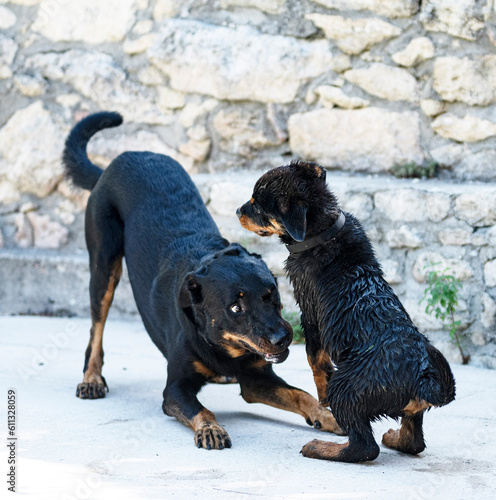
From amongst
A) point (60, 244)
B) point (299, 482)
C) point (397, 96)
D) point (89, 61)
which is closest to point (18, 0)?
point (89, 61)

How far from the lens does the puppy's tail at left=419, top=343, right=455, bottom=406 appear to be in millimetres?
2680

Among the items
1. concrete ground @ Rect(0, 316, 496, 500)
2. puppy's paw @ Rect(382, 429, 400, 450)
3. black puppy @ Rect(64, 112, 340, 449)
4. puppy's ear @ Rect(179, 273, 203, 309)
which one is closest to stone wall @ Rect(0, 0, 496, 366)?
concrete ground @ Rect(0, 316, 496, 500)

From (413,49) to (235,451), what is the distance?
352cm

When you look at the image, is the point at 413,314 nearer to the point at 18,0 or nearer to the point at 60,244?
the point at 60,244

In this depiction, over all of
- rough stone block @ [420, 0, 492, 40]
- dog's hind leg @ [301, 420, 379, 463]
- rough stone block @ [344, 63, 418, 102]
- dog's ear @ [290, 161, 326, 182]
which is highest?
rough stone block @ [420, 0, 492, 40]

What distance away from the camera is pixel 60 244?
639 cm

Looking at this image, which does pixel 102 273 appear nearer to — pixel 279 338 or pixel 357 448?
pixel 279 338

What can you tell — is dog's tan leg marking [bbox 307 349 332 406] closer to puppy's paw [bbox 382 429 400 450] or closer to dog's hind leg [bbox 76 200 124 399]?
puppy's paw [bbox 382 429 400 450]

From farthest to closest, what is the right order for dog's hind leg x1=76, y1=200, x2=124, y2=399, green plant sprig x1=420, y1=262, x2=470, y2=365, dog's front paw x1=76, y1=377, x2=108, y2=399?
green plant sprig x1=420, y1=262, x2=470, y2=365 < dog's hind leg x1=76, y1=200, x2=124, y2=399 < dog's front paw x1=76, y1=377, x2=108, y2=399

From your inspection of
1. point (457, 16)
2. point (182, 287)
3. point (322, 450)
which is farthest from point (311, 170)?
point (457, 16)

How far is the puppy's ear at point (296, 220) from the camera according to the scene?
295cm

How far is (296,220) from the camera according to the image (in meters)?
3.00

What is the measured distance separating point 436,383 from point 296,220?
0.87 meters

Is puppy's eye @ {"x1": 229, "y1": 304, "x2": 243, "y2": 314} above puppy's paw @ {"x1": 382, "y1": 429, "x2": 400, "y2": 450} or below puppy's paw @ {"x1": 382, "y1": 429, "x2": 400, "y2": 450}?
above
